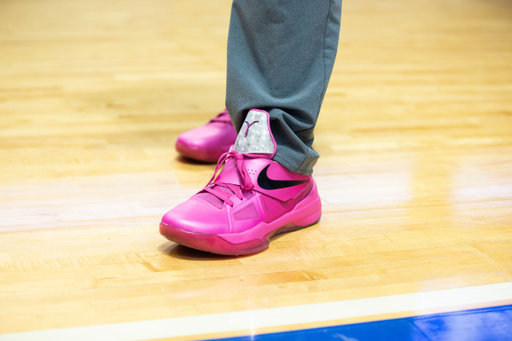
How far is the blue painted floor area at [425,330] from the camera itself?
687 mm

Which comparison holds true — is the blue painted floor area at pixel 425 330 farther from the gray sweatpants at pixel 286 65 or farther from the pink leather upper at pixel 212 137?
the pink leather upper at pixel 212 137

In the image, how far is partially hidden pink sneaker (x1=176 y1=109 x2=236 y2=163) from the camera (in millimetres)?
1294

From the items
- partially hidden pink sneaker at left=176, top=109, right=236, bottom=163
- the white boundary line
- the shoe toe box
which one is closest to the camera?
the white boundary line

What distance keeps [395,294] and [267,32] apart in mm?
457

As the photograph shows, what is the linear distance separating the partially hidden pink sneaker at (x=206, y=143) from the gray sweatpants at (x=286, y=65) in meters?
0.35

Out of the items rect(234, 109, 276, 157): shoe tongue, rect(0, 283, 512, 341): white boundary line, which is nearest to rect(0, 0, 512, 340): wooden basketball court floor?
rect(0, 283, 512, 341): white boundary line

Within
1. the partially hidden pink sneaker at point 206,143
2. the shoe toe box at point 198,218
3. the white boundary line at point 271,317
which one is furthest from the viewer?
the partially hidden pink sneaker at point 206,143

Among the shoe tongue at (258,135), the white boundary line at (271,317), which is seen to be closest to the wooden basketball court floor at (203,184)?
the white boundary line at (271,317)

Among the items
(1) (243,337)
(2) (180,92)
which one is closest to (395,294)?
(1) (243,337)

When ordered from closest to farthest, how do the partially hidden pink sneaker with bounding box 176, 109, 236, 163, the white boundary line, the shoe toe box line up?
the white boundary line, the shoe toe box, the partially hidden pink sneaker with bounding box 176, 109, 236, 163

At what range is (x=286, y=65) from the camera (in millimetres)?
929

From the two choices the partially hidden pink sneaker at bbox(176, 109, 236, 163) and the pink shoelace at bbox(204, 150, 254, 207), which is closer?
the pink shoelace at bbox(204, 150, 254, 207)

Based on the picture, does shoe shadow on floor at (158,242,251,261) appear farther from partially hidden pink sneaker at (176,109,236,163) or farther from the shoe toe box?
partially hidden pink sneaker at (176,109,236,163)

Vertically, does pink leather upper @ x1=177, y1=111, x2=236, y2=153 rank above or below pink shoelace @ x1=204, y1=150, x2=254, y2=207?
below
